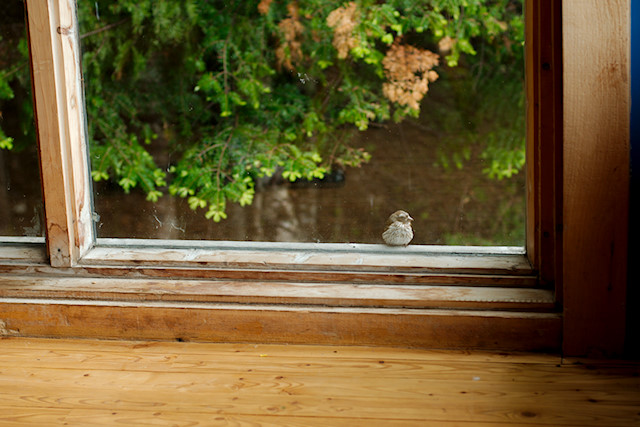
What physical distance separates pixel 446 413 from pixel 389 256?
0.58 meters

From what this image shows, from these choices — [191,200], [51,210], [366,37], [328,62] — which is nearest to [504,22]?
[366,37]

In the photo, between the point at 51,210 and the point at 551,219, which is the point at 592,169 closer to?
the point at 551,219

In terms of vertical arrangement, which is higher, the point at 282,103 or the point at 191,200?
the point at 282,103

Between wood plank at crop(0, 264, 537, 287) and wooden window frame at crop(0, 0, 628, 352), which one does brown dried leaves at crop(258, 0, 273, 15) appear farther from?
wood plank at crop(0, 264, 537, 287)

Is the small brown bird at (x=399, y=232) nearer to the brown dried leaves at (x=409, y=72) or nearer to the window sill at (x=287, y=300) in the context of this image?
the window sill at (x=287, y=300)

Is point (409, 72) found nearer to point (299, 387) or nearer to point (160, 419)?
point (299, 387)

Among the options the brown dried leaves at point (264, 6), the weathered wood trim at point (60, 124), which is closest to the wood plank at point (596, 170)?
the weathered wood trim at point (60, 124)

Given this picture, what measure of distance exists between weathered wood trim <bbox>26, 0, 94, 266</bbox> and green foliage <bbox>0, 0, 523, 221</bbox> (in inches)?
19.9

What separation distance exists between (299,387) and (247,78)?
158cm

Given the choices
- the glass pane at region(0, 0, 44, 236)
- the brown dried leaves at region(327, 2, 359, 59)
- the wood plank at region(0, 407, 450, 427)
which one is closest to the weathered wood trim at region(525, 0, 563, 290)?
the wood plank at region(0, 407, 450, 427)

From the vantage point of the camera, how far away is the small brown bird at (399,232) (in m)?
1.70

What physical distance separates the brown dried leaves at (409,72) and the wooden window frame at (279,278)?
60cm

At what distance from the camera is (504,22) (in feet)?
7.02

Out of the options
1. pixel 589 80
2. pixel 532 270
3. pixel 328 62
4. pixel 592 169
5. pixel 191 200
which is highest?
pixel 328 62
